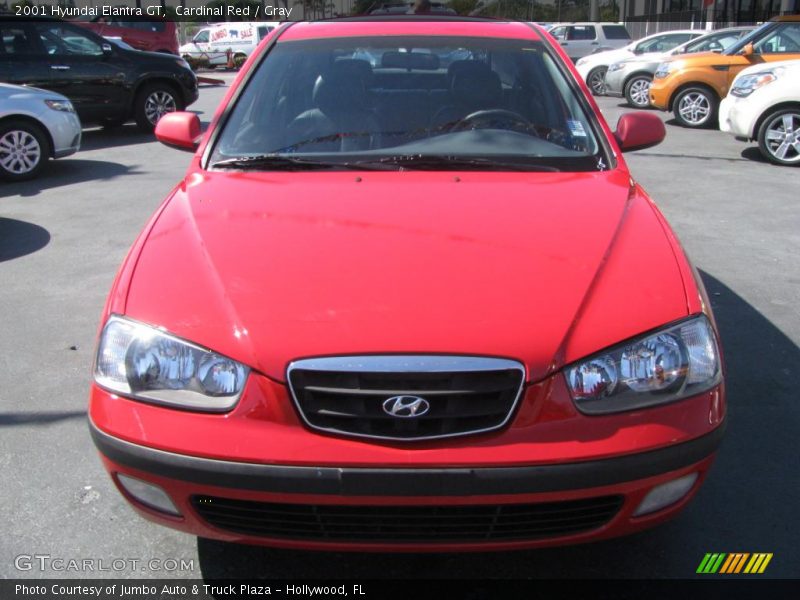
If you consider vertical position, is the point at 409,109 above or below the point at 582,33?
below

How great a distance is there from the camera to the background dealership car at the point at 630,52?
17172 millimetres

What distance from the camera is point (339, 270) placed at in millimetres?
2404

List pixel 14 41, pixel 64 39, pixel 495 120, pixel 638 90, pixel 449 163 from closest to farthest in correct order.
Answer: pixel 449 163 → pixel 495 120 → pixel 14 41 → pixel 64 39 → pixel 638 90

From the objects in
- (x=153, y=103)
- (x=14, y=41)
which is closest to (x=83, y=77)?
(x=14, y=41)

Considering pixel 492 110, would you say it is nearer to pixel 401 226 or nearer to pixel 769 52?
pixel 401 226

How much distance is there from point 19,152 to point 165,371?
764 cm

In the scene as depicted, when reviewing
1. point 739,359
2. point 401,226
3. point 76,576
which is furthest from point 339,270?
point 739,359

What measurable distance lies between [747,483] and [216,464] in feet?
6.77

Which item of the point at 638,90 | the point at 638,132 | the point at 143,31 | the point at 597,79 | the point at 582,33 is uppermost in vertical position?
the point at 143,31

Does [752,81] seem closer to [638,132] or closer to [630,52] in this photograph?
[638,132]

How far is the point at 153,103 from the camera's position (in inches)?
492

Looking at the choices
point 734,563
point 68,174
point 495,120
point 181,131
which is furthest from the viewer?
point 68,174

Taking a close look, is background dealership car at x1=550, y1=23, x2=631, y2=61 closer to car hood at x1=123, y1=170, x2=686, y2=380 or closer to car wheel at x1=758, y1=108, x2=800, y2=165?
car wheel at x1=758, y1=108, x2=800, y2=165

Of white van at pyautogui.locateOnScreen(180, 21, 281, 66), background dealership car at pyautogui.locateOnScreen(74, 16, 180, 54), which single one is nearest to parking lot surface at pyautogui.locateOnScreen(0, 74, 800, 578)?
background dealership car at pyautogui.locateOnScreen(74, 16, 180, 54)
